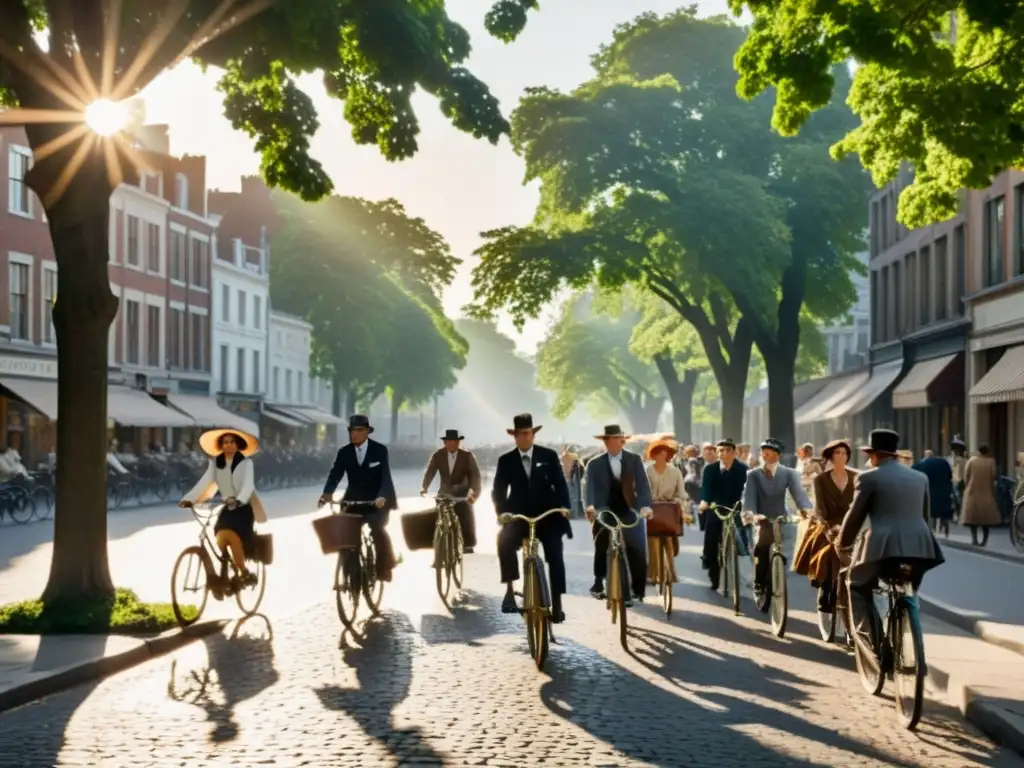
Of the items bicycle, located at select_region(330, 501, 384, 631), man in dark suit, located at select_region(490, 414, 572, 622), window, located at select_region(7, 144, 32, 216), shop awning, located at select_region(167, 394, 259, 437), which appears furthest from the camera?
shop awning, located at select_region(167, 394, 259, 437)

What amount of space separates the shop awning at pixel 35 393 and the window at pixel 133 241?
11.8 metres

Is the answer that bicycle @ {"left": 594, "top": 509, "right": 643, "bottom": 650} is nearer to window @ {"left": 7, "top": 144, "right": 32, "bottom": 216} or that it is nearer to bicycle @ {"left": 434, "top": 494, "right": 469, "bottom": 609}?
bicycle @ {"left": 434, "top": 494, "right": 469, "bottom": 609}

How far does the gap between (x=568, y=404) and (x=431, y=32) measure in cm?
7241

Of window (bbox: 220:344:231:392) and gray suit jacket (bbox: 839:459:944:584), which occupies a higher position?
window (bbox: 220:344:231:392)

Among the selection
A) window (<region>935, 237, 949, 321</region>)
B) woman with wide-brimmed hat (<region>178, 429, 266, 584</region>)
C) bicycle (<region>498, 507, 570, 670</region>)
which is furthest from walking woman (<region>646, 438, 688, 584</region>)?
window (<region>935, 237, 949, 321</region>)

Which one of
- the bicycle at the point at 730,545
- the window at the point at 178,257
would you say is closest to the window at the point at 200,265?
the window at the point at 178,257

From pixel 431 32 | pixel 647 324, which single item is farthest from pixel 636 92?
pixel 431 32

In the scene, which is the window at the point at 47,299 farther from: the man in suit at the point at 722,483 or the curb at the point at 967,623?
the curb at the point at 967,623

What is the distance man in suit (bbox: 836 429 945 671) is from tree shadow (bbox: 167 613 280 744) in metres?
3.86

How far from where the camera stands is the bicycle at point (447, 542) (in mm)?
17203

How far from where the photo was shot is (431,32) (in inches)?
696

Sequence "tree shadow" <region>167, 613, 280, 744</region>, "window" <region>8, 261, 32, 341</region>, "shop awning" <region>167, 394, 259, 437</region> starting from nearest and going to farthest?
1. "tree shadow" <region>167, 613, 280, 744</region>
2. "window" <region>8, 261, 32, 341</region>
3. "shop awning" <region>167, 394, 259, 437</region>

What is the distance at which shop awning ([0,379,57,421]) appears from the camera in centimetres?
4262

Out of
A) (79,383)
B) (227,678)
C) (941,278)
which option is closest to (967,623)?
(227,678)
